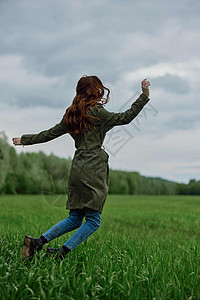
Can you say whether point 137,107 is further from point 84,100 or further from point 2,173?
point 2,173

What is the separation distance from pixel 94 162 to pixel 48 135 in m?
0.73

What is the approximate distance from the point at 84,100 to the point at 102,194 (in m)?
1.05

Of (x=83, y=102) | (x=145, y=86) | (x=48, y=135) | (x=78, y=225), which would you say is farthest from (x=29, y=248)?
(x=145, y=86)

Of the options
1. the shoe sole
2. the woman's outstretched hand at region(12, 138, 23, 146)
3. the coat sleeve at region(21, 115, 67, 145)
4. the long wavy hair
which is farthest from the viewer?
the woman's outstretched hand at region(12, 138, 23, 146)

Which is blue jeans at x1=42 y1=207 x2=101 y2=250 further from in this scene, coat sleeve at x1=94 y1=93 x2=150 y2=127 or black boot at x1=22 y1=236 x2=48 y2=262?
coat sleeve at x1=94 y1=93 x2=150 y2=127

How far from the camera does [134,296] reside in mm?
2730

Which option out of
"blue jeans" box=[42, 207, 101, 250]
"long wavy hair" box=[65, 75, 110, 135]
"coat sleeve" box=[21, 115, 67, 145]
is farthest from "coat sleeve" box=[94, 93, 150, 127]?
"blue jeans" box=[42, 207, 101, 250]

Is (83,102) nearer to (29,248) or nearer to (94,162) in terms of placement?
(94,162)

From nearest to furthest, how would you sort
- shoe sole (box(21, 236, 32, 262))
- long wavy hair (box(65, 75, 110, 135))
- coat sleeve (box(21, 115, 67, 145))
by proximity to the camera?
shoe sole (box(21, 236, 32, 262)) → long wavy hair (box(65, 75, 110, 135)) → coat sleeve (box(21, 115, 67, 145))

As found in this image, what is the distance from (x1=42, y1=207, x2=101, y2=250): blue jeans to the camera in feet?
11.6

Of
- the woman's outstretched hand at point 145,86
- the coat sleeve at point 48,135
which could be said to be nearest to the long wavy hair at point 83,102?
the coat sleeve at point 48,135

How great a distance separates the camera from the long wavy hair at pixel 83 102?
145 inches

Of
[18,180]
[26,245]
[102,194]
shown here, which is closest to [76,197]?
[102,194]

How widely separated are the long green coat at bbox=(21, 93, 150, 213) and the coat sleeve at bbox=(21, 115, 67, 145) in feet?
0.75
